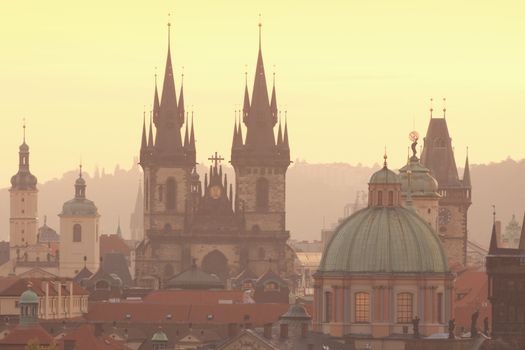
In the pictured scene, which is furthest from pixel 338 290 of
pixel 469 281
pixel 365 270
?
pixel 469 281

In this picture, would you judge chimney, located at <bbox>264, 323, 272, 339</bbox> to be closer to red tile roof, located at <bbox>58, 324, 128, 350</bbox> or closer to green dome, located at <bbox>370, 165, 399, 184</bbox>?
green dome, located at <bbox>370, 165, 399, 184</bbox>

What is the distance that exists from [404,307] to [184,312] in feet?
180

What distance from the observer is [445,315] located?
138250 mm

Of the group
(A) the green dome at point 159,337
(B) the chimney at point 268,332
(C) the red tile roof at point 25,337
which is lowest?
(A) the green dome at point 159,337

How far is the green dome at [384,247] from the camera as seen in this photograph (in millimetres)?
138500

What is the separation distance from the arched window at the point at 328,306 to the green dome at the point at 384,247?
38.9 inches

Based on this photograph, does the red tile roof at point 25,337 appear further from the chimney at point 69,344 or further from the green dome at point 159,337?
the green dome at point 159,337

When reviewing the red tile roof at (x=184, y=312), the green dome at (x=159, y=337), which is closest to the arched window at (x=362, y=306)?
the green dome at (x=159, y=337)

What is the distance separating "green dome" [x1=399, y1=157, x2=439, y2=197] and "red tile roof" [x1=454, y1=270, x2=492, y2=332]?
5958 mm

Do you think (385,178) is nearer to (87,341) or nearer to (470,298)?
(87,341)

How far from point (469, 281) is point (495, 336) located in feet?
266

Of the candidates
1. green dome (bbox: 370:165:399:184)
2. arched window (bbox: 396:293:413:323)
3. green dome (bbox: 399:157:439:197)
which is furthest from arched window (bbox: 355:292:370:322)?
green dome (bbox: 399:157:439:197)

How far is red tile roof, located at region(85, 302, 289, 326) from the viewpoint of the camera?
609 ft

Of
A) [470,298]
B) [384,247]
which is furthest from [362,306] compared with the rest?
[470,298]
